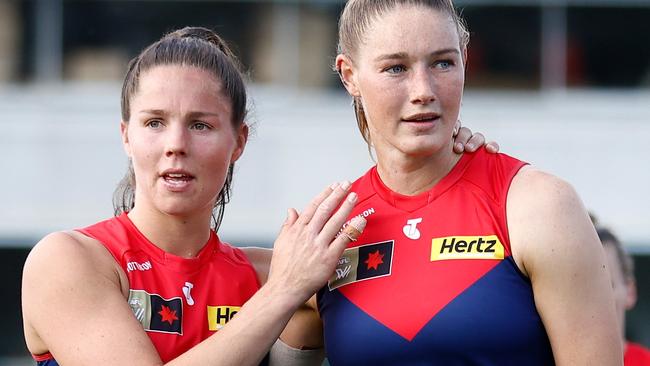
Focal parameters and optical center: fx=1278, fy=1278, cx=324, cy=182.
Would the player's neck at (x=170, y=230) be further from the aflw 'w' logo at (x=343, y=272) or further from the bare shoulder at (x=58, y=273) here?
the aflw 'w' logo at (x=343, y=272)

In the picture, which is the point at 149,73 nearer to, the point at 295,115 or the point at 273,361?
the point at 273,361

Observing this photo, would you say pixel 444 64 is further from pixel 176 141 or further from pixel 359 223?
pixel 176 141

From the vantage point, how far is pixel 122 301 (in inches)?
139

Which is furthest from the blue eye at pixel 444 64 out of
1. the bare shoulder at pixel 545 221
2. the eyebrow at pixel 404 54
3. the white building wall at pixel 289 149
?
the white building wall at pixel 289 149

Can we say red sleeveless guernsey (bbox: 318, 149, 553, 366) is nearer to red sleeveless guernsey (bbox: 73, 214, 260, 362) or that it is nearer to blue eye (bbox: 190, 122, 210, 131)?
red sleeveless guernsey (bbox: 73, 214, 260, 362)

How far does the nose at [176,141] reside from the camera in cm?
362

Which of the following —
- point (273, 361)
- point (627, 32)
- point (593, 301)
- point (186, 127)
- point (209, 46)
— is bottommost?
point (273, 361)

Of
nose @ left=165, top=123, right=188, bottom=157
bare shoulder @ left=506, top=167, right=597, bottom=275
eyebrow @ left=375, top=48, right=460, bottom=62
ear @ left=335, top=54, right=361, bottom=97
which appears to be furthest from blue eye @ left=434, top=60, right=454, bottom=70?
nose @ left=165, top=123, right=188, bottom=157

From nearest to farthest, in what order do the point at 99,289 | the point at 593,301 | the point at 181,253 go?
1. the point at 593,301
2. the point at 99,289
3. the point at 181,253

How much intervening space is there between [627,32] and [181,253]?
334 inches

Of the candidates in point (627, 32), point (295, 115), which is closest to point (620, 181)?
point (627, 32)

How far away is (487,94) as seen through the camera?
38.8 feet

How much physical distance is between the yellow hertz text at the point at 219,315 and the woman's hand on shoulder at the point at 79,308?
0.27 m

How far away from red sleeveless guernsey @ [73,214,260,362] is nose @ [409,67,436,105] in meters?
0.84
